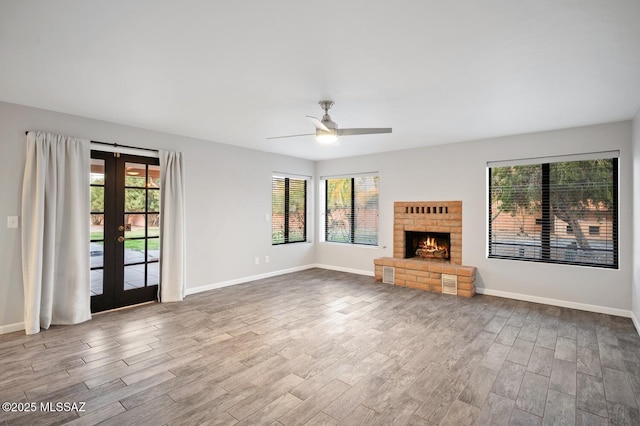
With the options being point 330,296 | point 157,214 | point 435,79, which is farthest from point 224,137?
point 435,79

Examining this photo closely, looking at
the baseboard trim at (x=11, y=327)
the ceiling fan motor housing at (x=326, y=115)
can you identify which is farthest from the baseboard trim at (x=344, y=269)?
the baseboard trim at (x=11, y=327)

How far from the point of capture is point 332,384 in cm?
256

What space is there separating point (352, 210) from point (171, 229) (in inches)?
150

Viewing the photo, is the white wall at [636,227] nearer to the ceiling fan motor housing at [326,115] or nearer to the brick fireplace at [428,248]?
the brick fireplace at [428,248]

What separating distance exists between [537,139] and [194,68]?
4772mm

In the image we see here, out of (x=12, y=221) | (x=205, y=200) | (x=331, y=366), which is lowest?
(x=331, y=366)

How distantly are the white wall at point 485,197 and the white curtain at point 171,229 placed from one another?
3445mm

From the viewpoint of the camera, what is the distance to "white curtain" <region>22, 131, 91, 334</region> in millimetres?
3664

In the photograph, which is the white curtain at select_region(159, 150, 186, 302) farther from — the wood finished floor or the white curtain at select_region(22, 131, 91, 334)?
the white curtain at select_region(22, 131, 91, 334)

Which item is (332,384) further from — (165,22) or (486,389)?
(165,22)

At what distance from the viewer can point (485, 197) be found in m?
5.28

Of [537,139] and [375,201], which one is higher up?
[537,139]

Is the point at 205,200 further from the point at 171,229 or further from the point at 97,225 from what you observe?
the point at 97,225

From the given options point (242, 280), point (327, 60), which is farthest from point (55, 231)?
point (327, 60)
